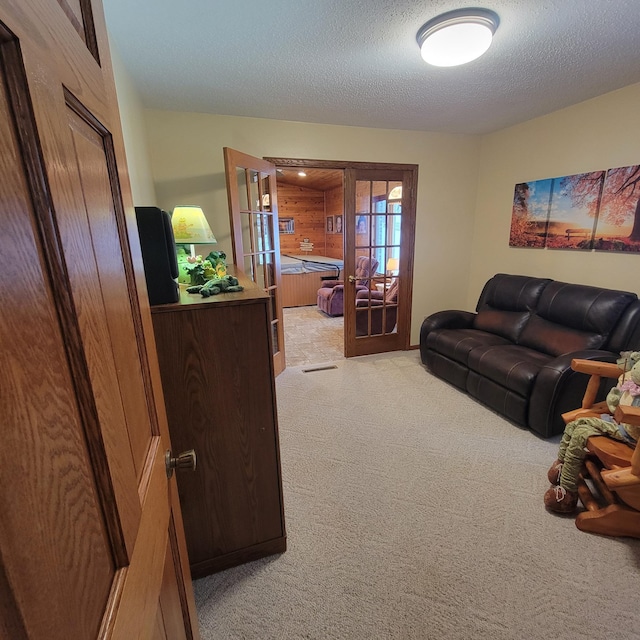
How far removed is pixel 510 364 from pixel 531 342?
52 cm

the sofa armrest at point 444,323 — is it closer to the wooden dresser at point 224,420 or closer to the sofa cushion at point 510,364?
the sofa cushion at point 510,364

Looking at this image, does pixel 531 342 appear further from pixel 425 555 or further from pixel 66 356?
pixel 66 356

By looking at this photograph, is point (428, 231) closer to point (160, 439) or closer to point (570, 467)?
point (570, 467)

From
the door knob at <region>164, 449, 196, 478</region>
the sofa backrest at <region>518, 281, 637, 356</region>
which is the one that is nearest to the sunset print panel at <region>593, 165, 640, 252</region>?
the sofa backrest at <region>518, 281, 637, 356</region>

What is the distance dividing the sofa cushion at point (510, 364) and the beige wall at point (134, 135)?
2.68m

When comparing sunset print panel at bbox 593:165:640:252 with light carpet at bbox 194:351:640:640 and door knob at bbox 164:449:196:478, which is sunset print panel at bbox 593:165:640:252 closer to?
light carpet at bbox 194:351:640:640

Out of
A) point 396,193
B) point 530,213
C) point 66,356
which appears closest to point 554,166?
point 530,213

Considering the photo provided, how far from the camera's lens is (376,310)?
3.88 m

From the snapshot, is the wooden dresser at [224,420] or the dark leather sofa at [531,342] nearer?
the wooden dresser at [224,420]

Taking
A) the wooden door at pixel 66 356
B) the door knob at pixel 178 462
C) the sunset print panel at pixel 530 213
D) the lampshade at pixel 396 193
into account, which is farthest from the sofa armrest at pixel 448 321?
the wooden door at pixel 66 356

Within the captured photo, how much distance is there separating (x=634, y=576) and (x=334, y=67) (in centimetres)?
303

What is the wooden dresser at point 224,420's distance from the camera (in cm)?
123

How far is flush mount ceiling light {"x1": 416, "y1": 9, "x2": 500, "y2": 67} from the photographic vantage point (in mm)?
1586

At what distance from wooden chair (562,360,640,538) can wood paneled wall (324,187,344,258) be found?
22.4ft
